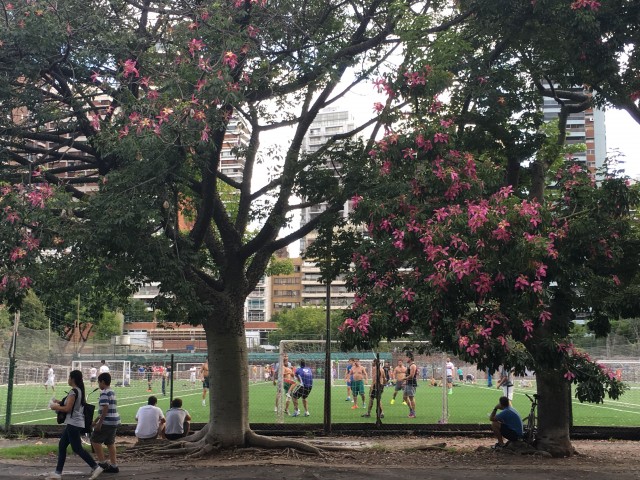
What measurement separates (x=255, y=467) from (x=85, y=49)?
258 inches

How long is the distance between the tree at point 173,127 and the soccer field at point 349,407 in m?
6.89

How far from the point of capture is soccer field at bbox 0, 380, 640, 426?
18406mm

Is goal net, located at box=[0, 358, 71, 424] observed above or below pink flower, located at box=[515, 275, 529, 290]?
below

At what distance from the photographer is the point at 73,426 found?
9.62m

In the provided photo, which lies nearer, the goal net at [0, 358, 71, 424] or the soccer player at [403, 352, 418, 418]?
the goal net at [0, 358, 71, 424]

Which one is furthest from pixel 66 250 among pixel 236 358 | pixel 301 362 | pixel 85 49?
pixel 301 362

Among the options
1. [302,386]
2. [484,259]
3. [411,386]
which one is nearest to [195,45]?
[484,259]

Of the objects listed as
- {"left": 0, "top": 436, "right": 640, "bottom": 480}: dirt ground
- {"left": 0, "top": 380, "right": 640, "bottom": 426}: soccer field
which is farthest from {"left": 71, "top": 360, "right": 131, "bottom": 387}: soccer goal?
{"left": 0, "top": 436, "right": 640, "bottom": 480}: dirt ground

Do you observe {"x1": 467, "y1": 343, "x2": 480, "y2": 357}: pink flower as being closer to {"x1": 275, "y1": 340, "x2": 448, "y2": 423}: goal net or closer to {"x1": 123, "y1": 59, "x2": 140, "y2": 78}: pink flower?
{"x1": 275, "y1": 340, "x2": 448, "y2": 423}: goal net

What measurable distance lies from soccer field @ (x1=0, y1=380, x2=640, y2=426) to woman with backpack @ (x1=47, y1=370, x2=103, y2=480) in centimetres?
837

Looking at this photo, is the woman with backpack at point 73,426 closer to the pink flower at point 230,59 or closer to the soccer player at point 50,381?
the pink flower at point 230,59

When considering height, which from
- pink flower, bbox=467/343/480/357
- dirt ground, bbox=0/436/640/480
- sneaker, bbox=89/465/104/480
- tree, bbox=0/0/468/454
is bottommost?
dirt ground, bbox=0/436/640/480

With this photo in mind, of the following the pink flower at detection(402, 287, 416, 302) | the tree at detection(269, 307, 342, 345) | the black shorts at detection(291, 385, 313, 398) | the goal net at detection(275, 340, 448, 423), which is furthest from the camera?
the tree at detection(269, 307, 342, 345)

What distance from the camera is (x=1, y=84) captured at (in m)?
10.1
